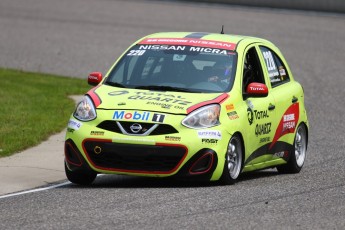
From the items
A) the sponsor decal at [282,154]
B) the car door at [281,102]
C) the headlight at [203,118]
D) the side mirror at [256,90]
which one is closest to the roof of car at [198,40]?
the car door at [281,102]

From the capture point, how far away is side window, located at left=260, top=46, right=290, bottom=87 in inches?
524

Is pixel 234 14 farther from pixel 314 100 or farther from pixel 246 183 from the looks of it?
pixel 246 183

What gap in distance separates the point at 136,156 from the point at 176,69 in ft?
4.97

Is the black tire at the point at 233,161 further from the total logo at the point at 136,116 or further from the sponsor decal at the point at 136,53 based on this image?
the sponsor decal at the point at 136,53

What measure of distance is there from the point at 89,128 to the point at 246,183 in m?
1.77

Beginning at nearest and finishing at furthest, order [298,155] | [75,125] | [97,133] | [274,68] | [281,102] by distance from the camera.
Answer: [97,133], [75,125], [281,102], [274,68], [298,155]

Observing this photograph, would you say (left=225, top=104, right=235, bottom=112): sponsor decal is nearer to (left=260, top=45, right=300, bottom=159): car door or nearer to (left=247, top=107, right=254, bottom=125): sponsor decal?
(left=247, top=107, right=254, bottom=125): sponsor decal

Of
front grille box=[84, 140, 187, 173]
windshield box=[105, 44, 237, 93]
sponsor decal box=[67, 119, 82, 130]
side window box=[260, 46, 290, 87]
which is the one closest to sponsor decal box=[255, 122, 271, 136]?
windshield box=[105, 44, 237, 93]

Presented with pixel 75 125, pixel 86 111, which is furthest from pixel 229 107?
pixel 75 125

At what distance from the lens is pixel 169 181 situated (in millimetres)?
12281

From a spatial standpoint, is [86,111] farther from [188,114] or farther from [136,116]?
[188,114]

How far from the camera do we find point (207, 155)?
1131cm

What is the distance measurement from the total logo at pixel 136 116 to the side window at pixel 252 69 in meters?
1.56

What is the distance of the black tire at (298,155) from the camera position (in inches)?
530
